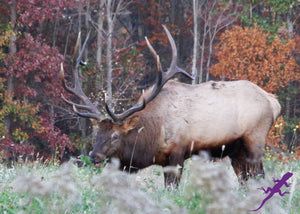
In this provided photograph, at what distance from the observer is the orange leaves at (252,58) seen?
62.2 ft

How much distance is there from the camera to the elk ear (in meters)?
6.85

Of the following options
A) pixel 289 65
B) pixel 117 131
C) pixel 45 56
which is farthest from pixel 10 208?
pixel 289 65

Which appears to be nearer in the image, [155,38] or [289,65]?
[289,65]

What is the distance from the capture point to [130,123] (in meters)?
6.89

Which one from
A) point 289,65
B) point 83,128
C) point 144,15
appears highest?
point 144,15

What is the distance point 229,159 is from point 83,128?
10.5 metres

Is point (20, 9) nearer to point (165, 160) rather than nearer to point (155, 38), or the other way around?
point (155, 38)

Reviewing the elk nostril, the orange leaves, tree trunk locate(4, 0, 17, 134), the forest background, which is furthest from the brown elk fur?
the orange leaves

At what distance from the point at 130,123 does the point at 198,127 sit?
0.86 metres

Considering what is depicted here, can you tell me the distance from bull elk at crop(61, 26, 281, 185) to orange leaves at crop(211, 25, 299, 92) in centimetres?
1155

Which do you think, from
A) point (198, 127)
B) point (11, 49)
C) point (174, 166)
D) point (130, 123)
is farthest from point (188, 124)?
point (11, 49)

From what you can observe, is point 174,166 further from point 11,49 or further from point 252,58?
point 252,58

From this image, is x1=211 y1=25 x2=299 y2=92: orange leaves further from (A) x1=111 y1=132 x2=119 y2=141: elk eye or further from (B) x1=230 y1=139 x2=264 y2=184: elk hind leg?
(A) x1=111 y1=132 x2=119 y2=141: elk eye

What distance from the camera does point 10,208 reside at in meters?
3.77
